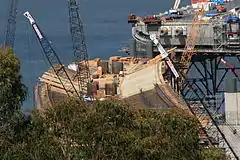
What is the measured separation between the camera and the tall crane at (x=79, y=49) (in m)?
48.8

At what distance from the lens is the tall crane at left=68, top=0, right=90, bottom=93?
4878cm

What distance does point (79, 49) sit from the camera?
183 feet

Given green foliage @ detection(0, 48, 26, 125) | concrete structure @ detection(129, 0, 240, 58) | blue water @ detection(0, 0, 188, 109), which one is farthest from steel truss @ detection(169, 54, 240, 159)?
green foliage @ detection(0, 48, 26, 125)

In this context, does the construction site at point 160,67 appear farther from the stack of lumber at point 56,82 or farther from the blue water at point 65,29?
the blue water at point 65,29

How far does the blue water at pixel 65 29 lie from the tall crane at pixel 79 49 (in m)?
3.79

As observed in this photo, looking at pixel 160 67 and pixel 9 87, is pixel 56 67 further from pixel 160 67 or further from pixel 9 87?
pixel 9 87

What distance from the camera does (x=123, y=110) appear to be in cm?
1591

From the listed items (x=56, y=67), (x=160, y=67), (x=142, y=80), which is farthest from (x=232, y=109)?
(x=56, y=67)

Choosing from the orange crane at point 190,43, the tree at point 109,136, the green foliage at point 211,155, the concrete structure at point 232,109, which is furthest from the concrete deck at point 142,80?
the tree at point 109,136

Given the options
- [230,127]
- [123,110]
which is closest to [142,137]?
[123,110]

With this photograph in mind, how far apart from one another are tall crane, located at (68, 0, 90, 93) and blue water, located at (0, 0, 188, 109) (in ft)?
12.4

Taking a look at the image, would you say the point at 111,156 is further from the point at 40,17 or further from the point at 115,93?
the point at 40,17

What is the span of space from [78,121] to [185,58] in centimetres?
3052

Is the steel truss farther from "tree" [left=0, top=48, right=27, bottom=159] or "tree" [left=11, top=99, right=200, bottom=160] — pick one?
"tree" [left=0, top=48, right=27, bottom=159]
